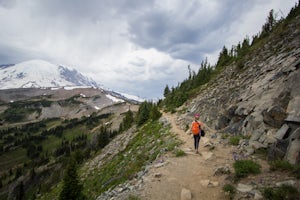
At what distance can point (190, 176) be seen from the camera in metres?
10.8

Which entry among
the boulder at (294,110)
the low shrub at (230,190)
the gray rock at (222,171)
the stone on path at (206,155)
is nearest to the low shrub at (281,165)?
the gray rock at (222,171)

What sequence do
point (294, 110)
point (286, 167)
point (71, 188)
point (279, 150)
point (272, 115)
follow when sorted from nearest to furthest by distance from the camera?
point (286, 167)
point (279, 150)
point (294, 110)
point (272, 115)
point (71, 188)

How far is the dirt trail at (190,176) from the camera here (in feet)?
29.6

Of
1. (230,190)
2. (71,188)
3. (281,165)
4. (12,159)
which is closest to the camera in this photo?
(230,190)

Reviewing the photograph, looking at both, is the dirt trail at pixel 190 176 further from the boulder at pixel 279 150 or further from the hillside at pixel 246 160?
the boulder at pixel 279 150

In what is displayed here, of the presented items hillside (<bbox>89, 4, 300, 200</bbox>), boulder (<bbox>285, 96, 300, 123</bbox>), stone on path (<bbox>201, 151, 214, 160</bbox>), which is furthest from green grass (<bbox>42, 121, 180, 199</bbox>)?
boulder (<bbox>285, 96, 300, 123</bbox>)

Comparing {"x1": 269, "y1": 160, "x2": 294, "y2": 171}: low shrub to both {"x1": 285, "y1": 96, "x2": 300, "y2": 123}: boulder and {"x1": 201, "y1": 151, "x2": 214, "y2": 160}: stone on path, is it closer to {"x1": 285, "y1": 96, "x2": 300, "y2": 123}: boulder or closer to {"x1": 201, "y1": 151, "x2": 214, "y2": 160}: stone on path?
{"x1": 285, "y1": 96, "x2": 300, "y2": 123}: boulder

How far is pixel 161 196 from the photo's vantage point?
29.7ft

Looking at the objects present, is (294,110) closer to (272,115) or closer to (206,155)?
(272,115)

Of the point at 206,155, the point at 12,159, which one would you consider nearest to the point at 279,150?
the point at 206,155

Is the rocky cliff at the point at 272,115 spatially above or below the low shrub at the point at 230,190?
above

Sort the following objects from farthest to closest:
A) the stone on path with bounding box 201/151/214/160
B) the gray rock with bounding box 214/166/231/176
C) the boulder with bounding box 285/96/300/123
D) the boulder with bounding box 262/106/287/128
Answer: the stone on path with bounding box 201/151/214/160, the boulder with bounding box 262/106/287/128, the boulder with bounding box 285/96/300/123, the gray rock with bounding box 214/166/231/176

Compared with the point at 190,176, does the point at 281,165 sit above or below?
above

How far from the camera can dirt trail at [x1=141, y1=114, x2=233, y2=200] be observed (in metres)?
9.01
